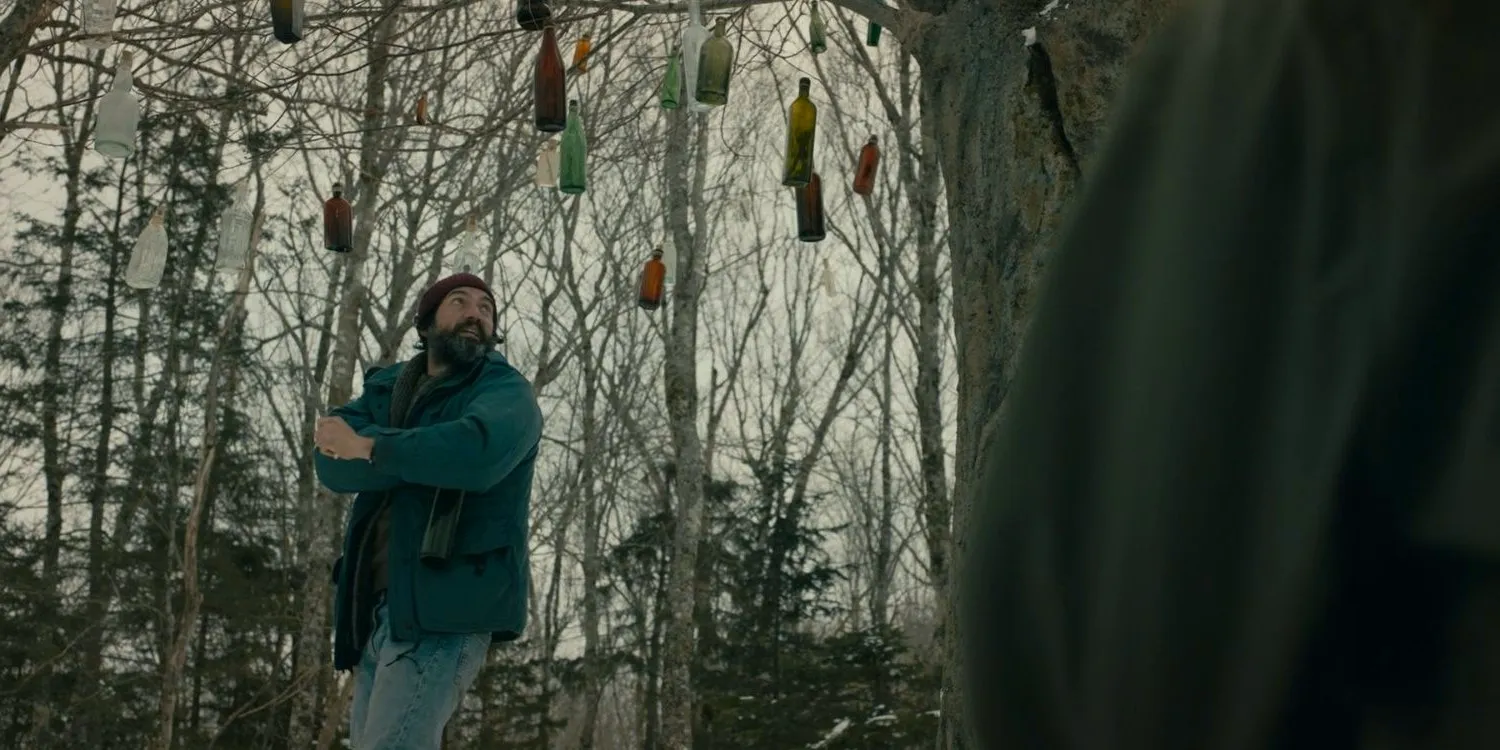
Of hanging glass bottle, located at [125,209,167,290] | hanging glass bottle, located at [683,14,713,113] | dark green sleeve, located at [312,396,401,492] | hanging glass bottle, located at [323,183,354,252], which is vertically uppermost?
hanging glass bottle, located at [683,14,713,113]

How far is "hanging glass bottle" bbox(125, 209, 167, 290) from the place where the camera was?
6547 mm

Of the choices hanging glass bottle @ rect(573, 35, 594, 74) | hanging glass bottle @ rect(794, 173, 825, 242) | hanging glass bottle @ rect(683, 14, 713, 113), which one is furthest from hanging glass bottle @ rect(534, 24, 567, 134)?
hanging glass bottle @ rect(794, 173, 825, 242)

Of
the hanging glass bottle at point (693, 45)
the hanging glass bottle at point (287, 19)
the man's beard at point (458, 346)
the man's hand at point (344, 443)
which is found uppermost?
the hanging glass bottle at point (693, 45)

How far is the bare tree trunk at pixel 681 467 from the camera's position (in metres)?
9.82

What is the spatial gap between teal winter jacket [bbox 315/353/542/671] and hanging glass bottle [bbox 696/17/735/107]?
1.98 m

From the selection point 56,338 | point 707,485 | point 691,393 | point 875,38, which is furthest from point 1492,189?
point 56,338

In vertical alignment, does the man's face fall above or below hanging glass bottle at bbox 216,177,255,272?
below

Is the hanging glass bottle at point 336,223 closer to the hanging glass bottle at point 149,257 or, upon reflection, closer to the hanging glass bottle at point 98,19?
the hanging glass bottle at point 149,257

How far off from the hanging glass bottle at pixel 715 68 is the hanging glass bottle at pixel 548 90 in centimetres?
63

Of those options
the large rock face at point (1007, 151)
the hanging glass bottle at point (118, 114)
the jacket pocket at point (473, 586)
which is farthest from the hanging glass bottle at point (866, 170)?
the jacket pocket at point (473, 586)

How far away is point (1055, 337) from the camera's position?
26.5 inches

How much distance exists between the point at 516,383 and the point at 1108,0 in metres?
2.13

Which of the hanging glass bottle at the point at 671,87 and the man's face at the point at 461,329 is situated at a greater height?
the hanging glass bottle at the point at 671,87

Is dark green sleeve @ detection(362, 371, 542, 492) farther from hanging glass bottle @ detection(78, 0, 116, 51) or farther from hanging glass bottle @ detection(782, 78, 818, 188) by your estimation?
hanging glass bottle @ detection(78, 0, 116, 51)
